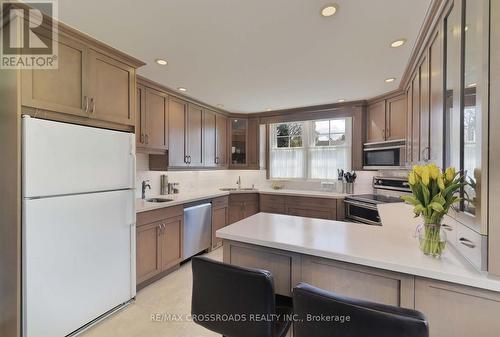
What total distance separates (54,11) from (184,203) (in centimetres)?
224

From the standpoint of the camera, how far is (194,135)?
3.85m

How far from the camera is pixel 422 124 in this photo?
2021 mm

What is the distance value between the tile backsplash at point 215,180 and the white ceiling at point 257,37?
4.37 ft

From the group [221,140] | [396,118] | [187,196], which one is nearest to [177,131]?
[187,196]

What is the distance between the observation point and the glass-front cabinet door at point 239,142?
4816 mm

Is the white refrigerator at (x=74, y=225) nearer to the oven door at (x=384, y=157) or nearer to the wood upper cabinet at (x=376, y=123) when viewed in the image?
the oven door at (x=384, y=157)

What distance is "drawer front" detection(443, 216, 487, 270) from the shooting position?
905mm

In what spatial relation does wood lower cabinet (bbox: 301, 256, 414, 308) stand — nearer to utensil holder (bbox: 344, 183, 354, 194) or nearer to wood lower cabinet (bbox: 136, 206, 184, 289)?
wood lower cabinet (bbox: 136, 206, 184, 289)

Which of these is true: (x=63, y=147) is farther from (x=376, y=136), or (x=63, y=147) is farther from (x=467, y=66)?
(x=376, y=136)

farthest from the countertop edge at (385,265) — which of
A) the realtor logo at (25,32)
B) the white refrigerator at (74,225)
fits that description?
the realtor logo at (25,32)

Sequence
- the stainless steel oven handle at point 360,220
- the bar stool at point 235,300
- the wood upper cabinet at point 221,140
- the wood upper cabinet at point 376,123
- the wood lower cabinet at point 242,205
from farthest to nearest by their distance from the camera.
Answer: the wood upper cabinet at point 221,140 < the wood lower cabinet at point 242,205 < the wood upper cabinet at point 376,123 < the stainless steel oven handle at point 360,220 < the bar stool at point 235,300

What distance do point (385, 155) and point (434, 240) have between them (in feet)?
8.40

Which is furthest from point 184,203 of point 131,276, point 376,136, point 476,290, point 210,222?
point 376,136

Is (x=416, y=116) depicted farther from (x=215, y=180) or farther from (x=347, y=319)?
(x=215, y=180)
